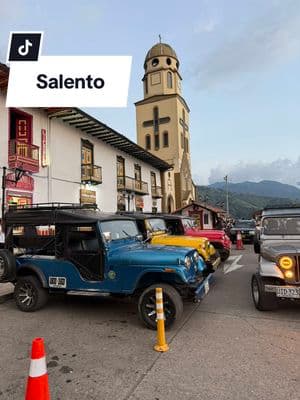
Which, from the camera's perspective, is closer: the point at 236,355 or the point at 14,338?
the point at 236,355

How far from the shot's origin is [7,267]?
5.82 m

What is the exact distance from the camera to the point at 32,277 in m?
5.94

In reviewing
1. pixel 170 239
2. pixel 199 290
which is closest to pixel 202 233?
pixel 170 239

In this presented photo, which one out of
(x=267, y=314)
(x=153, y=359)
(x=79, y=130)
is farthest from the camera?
(x=79, y=130)

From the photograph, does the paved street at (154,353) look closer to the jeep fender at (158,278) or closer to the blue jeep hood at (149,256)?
the jeep fender at (158,278)

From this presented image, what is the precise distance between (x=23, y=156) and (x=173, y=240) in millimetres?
8735

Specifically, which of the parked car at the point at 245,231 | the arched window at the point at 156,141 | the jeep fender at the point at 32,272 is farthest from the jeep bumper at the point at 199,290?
the arched window at the point at 156,141

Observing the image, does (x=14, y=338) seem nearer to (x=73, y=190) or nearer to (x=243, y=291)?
(x=243, y=291)

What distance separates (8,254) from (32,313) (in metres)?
1.23

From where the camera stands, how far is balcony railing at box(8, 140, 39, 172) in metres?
13.0

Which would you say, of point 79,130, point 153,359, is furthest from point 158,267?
point 79,130

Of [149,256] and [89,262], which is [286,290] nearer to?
[149,256]

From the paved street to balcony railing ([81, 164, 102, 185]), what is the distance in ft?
41.3

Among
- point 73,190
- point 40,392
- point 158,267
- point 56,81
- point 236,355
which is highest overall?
point 56,81
